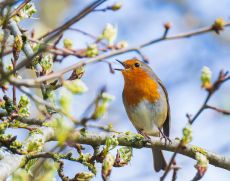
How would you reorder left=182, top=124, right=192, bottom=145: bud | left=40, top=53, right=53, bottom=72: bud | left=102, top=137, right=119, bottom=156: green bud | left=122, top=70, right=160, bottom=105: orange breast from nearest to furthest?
left=182, top=124, right=192, bottom=145: bud < left=102, top=137, right=119, bottom=156: green bud < left=40, top=53, right=53, bottom=72: bud < left=122, top=70, right=160, bottom=105: orange breast

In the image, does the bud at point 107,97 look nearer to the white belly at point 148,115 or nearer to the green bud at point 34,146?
the green bud at point 34,146

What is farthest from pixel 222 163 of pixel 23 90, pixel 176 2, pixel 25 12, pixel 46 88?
pixel 176 2

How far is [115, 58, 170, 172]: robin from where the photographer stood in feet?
19.6

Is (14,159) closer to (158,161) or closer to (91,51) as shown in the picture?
(91,51)

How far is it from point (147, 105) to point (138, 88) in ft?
0.75

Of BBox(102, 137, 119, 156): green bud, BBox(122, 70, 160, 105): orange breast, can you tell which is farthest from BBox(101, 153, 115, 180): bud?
BBox(122, 70, 160, 105): orange breast

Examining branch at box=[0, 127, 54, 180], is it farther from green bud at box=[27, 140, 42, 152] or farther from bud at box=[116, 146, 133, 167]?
bud at box=[116, 146, 133, 167]

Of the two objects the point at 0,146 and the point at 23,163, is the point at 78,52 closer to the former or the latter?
the point at 23,163

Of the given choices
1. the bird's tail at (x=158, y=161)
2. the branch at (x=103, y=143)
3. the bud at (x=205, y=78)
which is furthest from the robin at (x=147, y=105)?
the bud at (x=205, y=78)

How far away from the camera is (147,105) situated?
6.04 m

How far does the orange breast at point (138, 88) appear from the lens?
607 centimetres

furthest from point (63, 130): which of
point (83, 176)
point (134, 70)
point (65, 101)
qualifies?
point (134, 70)

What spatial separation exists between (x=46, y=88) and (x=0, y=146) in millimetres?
377

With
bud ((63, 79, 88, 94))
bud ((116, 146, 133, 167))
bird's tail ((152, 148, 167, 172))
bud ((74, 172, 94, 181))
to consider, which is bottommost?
bird's tail ((152, 148, 167, 172))
